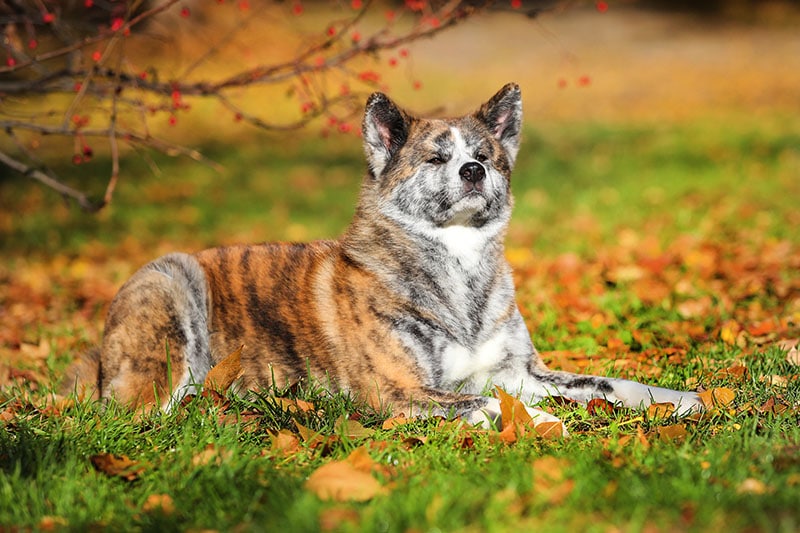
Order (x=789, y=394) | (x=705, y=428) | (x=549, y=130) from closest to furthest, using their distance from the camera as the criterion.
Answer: (x=705, y=428) → (x=789, y=394) → (x=549, y=130)

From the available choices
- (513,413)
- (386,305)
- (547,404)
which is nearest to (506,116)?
(386,305)

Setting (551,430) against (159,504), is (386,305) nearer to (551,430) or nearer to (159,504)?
(551,430)

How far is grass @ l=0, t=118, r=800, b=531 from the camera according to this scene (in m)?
2.88

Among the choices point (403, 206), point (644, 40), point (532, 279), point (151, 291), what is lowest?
point (532, 279)

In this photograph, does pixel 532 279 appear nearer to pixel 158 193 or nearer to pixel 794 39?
pixel 158 193

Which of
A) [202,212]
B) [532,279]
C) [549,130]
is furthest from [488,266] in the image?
[549,130]

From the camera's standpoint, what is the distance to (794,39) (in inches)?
944

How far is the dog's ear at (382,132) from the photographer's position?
4.48 m

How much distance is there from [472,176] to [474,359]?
889 millimetres

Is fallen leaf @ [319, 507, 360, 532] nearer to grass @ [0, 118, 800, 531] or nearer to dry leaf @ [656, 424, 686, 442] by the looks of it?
grass @ [0, 118, 800, 531]

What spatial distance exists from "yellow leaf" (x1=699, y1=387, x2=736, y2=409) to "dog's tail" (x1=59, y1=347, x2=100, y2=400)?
9.92 feet

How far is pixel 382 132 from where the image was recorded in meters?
4.55

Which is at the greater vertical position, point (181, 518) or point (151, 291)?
point (151, 291)

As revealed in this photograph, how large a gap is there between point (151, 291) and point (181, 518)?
1.82m
